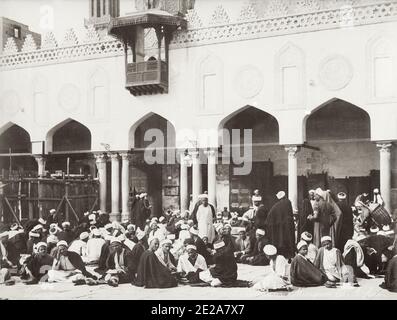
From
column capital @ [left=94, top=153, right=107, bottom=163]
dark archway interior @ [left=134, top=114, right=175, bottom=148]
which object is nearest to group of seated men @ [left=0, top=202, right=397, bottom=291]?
column capital @ [left=94, top=153, right=107, bottom=163]

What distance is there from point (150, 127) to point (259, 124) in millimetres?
2912

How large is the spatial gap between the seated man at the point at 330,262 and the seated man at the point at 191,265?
1980mm

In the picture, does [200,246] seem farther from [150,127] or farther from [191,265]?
[150,127]

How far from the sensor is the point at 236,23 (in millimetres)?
12055

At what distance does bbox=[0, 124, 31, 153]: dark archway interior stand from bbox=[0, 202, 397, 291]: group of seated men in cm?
404

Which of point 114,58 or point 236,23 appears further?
point 114,58

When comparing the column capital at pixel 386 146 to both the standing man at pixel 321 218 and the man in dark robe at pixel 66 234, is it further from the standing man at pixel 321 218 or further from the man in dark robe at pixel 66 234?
the man in dark robe at pixel 66 234

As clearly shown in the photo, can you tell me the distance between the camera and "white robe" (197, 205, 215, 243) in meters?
10.8

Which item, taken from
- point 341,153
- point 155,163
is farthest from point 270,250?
point 155,163

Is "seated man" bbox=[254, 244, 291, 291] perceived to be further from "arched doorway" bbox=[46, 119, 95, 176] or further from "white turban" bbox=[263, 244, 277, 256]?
"arched doorway" bbox=[46, 119, 95, 176]
